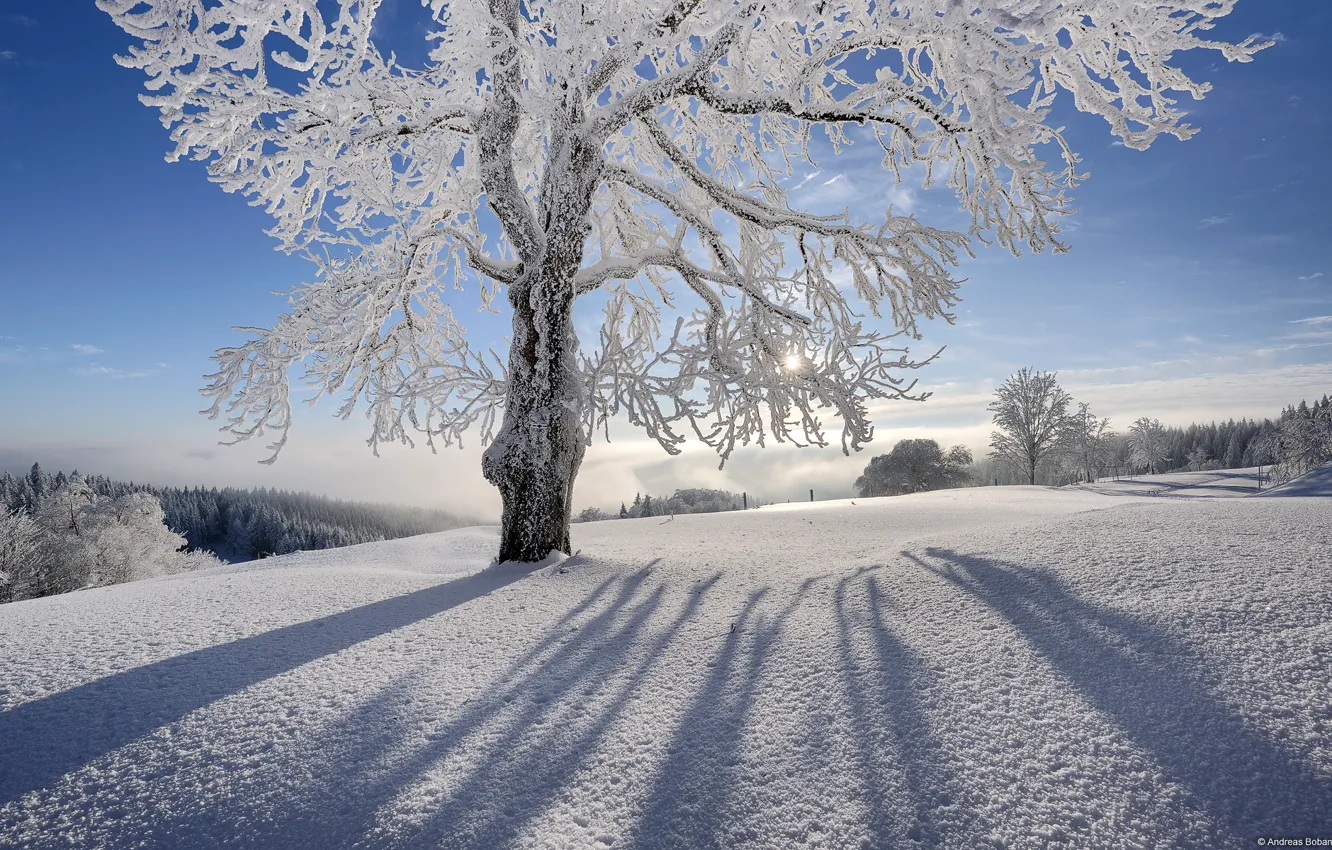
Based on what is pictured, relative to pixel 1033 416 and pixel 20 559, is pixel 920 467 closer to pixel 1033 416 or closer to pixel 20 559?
pixel 1033 416

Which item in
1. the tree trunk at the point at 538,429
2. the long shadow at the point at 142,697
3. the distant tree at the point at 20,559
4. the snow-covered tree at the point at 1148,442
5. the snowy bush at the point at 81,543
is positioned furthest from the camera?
the snow-covered tree at the point at 1148,442

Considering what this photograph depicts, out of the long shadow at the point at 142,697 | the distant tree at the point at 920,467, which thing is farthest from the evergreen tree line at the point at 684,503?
the long shadow at the point at 142,697

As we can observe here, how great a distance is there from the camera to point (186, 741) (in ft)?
8.03

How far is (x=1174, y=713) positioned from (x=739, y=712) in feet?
5.37

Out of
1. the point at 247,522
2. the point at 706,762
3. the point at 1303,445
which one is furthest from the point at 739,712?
the point at 247,522

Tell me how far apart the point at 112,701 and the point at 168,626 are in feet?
4.88

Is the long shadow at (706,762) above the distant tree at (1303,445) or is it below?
below

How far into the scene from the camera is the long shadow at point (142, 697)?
2.36 meters

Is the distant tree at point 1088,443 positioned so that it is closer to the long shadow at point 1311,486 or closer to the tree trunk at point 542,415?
the long shadow at point 1311,486

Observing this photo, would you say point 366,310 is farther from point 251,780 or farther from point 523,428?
point 251,780

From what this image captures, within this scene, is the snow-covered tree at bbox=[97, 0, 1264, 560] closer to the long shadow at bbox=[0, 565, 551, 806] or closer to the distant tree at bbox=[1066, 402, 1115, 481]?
the long shadow at bbox=[0, 565, 551, 806]

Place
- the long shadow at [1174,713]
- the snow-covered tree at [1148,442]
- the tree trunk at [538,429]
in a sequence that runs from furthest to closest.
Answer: the snow-covered tree at [1148,442], the tree trunk at [538,429], the long shadow at [1174,713]

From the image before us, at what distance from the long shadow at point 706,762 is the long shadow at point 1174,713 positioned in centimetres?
142

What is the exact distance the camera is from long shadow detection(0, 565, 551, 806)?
7.75 ft
